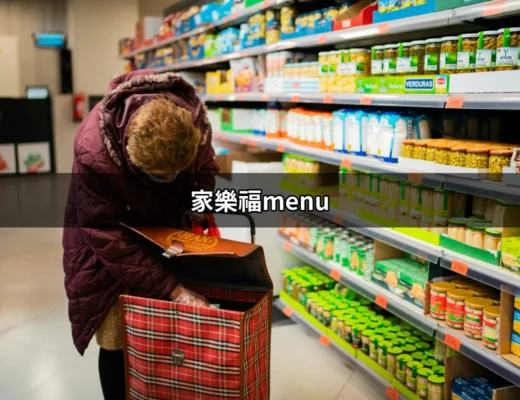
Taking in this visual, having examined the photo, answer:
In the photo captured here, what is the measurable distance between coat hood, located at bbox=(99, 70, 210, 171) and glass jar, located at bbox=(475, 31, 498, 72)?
1104 mm

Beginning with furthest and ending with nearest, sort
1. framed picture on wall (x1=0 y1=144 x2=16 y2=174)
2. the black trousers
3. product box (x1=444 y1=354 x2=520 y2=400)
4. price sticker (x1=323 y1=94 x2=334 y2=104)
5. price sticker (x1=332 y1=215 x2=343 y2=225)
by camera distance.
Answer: framed picture on wall (x1=0 y1=144 x2=16 y2=174) → price sticker (x1=332 y1=215 x2=343 y2=225) → price sticker (x1=323 y1=94 x2=334 y2=104) → product box (x1=444 y1=354 x2=520 y2=400) → the black trousers

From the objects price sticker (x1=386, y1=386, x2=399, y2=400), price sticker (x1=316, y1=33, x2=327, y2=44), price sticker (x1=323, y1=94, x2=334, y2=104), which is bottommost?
price sticker (x1=386, y1=386, x2=399, y2=400)

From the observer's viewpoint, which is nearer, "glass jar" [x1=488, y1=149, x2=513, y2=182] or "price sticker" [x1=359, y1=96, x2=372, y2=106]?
"glass jar" [x1=488, y1=149, x2=513, y2=182]

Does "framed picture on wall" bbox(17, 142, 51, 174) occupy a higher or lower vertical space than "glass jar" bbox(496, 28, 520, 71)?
lower

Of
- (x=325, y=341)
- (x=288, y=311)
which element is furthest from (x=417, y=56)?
(x=288, y=311)

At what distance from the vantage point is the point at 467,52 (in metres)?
2.41

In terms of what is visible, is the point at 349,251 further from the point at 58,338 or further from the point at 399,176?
the point at 58,338

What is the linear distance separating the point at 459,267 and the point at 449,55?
2.83ft

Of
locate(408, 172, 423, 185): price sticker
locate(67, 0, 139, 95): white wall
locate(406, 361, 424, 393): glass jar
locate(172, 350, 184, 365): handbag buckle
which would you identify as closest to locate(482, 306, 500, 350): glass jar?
locate(406, 361, 424, 393): glass jar

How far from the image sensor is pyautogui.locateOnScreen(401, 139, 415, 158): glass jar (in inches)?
108

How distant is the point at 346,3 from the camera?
3422mm

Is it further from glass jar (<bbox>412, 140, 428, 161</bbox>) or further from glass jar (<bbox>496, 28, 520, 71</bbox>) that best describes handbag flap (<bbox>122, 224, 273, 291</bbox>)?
glass jar (<bbox>496, 28, 520, 71</bbox>)

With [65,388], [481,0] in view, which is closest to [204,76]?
[65,388]

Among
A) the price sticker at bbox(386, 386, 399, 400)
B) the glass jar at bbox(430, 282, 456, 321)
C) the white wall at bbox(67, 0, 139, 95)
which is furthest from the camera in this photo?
the white wall at bbox(67, 0, 139, 95)
